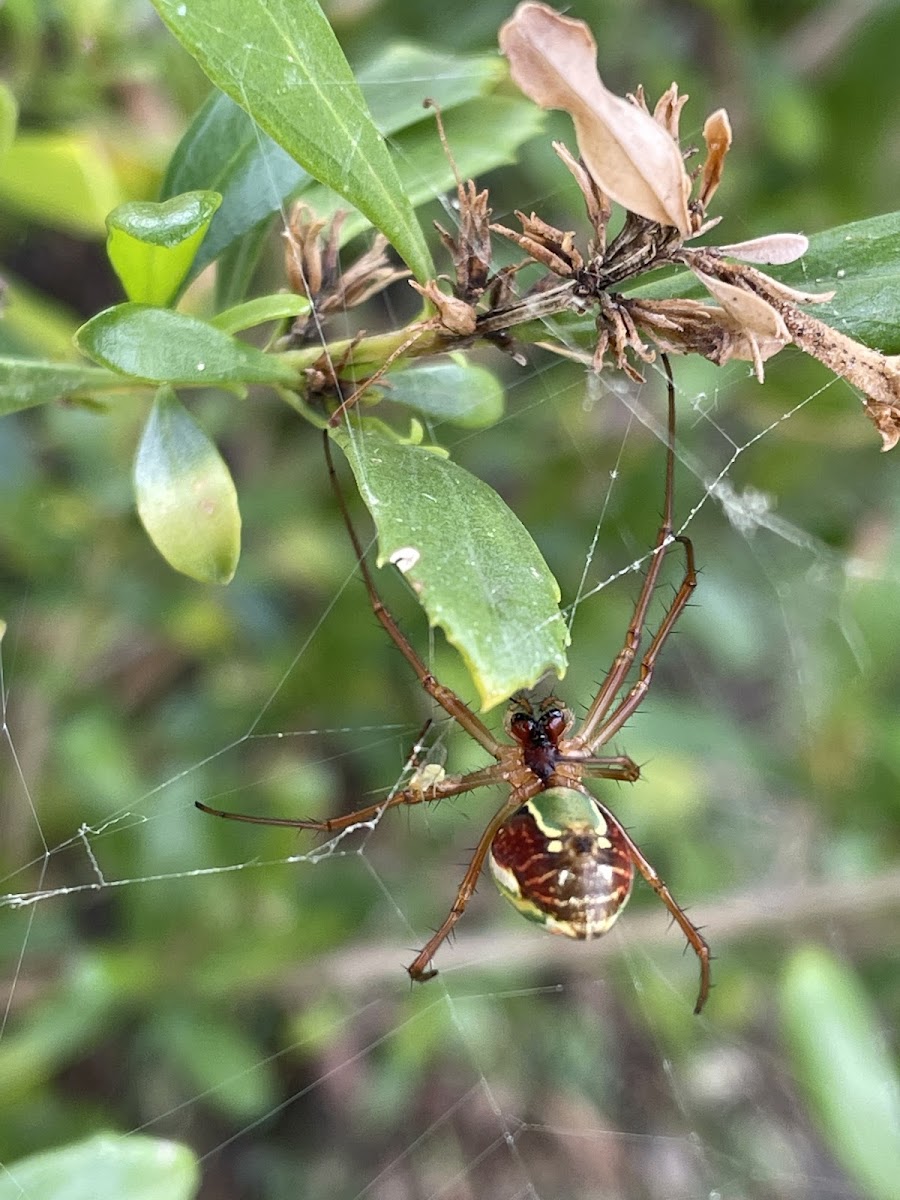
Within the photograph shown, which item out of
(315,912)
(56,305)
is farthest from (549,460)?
(56,305)

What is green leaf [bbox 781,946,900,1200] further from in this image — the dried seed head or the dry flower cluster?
the dried seed head

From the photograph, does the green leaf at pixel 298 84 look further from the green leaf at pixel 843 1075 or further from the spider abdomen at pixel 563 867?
the green leaf at pixel 843 1075

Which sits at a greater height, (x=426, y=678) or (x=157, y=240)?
(x=157, y=240)

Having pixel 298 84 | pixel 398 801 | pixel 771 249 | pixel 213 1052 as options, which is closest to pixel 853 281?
pixel 771 249

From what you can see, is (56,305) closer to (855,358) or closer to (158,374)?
(158,374)

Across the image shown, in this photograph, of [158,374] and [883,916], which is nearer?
[158,374]

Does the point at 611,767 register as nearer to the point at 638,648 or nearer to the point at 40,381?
the point at 638,648

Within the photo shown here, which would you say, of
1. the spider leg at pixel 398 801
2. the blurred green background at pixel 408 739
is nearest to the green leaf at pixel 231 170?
the blurred green background at pixel 408 739
